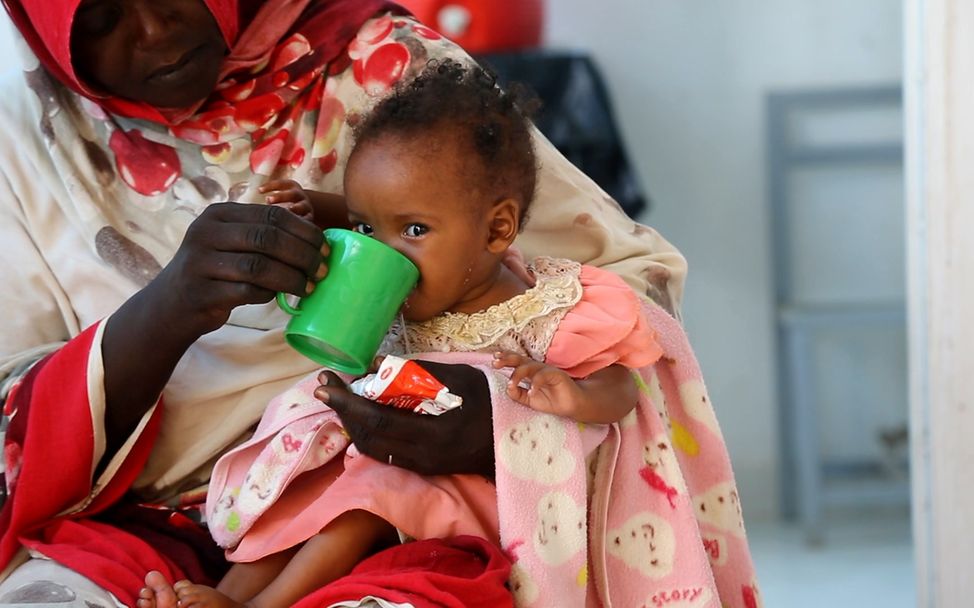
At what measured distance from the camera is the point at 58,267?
1570mm

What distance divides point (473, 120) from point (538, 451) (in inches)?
14.0

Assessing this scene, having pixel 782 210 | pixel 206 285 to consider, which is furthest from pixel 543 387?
pixel 782 210

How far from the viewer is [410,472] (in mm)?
1336

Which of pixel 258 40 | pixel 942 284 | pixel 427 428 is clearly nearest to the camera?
pixel 427 428

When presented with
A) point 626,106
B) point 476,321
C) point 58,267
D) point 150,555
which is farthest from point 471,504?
point 626,106

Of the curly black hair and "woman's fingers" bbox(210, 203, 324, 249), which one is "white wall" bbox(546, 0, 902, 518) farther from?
"woman's fingers" bbox(210, 203, 324, 249)

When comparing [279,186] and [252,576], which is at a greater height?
[279,186]

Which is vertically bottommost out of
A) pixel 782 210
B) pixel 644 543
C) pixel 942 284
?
pixel 782 210

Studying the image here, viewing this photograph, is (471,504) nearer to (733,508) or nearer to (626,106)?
(733,508)

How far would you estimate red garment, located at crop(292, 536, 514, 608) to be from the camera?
1.20 metres

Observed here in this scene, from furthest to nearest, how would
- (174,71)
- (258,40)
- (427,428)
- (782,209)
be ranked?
(782,209) < (258,40) < (174,71) < (427,428)

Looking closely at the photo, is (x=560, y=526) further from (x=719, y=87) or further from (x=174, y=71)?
(x=719, y=87)

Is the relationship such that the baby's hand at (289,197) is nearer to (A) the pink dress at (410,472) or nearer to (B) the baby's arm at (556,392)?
(A) the pink dress at (410,472)

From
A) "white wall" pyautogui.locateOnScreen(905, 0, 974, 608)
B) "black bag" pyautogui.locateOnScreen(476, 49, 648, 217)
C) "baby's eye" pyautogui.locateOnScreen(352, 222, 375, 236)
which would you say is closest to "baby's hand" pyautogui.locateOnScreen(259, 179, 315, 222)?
"baby's eye" pyautogui.locateOnScreen(352, 222, 375, 236)
